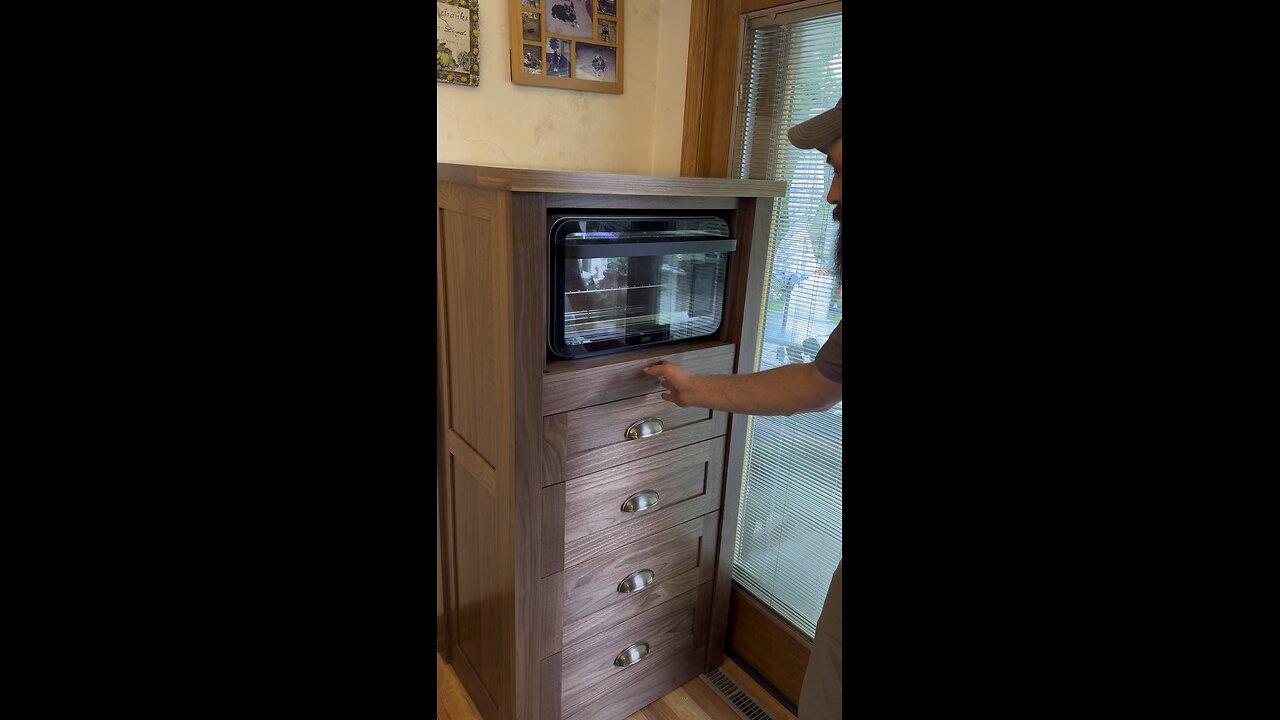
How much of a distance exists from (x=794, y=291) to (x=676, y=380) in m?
0.46

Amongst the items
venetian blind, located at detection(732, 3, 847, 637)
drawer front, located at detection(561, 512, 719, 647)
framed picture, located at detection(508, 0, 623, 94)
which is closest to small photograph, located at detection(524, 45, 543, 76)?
framed picture, located at detection(508, 0, 623, 94)

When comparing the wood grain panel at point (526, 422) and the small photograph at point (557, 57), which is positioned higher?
the small photograph at point (557, 57)

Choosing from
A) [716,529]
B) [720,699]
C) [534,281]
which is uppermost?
[534,281]

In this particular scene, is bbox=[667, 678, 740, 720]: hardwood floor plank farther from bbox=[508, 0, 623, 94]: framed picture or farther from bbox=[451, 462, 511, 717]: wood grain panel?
bbox=[508, 0, 623, 94]: framed picture

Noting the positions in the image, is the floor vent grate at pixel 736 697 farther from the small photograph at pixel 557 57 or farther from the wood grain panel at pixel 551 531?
the small photograph at pixel 557 57

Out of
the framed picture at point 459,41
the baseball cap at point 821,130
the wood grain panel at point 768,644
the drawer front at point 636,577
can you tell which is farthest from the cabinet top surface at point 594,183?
the wood grain panel at point 768,644

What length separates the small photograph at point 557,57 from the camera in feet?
Answer: 5.70

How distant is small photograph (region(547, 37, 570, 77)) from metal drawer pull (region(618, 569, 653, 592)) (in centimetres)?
126

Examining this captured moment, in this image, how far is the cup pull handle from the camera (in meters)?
1.55

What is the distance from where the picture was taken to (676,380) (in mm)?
1513
